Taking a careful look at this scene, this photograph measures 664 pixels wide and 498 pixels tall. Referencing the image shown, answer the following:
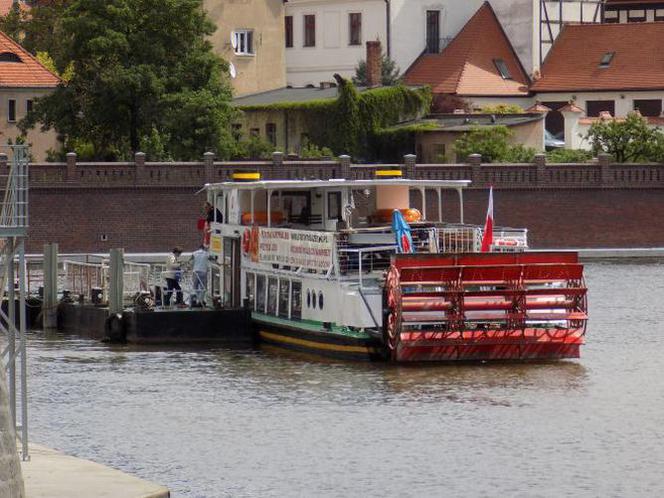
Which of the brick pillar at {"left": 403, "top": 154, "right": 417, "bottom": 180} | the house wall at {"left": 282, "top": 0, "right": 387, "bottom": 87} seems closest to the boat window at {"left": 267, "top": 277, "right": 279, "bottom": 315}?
the brick pillar at {"left": 403, "top": 154, "right": 417, "bottom": 180}

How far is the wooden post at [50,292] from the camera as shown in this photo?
5281cm

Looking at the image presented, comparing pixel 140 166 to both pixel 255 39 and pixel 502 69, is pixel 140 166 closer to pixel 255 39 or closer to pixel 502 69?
pixel 255 39

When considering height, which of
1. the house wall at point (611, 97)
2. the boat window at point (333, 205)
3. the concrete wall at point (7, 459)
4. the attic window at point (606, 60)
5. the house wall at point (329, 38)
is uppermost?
the house wall at point (329, 38)

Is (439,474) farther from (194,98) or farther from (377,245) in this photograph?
(194,98)

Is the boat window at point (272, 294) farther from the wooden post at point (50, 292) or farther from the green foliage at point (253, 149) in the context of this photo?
the green foliage at point (253, 149)

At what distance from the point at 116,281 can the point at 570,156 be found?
4693cm

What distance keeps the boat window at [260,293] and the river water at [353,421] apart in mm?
1398

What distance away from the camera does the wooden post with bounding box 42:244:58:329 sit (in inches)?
2079

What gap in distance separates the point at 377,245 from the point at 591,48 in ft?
222

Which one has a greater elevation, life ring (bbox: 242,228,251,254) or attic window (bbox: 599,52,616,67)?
attic window (bbox: 599,52,616,67)

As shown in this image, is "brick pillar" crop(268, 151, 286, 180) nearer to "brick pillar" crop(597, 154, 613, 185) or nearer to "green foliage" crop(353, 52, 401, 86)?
"brick pillar" crop(597, 154, 613, 185)

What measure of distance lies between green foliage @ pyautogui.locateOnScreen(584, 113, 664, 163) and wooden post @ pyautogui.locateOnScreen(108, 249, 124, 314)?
46.2 metres

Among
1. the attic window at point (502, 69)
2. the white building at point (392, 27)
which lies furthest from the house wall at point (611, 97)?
the white building at point (392, 27)

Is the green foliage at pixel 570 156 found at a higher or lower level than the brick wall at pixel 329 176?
higher
